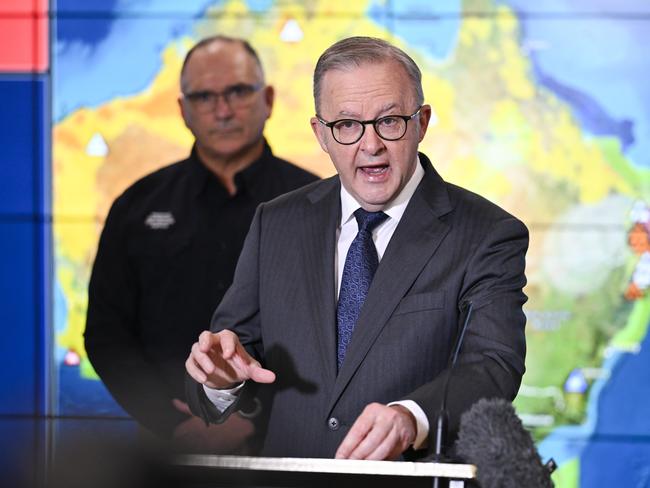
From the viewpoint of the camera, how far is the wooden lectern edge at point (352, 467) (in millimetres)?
1164

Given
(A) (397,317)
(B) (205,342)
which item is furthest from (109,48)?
(B) (205,342)

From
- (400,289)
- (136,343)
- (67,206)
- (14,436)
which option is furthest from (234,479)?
(67,206)

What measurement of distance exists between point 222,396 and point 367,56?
722 millimetres

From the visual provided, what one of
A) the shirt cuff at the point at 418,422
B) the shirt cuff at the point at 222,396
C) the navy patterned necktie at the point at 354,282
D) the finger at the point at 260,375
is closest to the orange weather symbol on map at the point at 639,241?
the navy patterned necktie at the point at 354,282

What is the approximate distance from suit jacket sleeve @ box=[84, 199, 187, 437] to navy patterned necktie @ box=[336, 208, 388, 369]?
77.2 inches

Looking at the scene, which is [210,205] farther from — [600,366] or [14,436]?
[14,436]

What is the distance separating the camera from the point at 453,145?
393 cm

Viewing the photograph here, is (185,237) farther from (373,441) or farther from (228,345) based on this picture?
(373,441)

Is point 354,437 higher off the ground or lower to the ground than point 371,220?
lower

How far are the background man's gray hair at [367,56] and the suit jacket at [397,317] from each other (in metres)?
0.22

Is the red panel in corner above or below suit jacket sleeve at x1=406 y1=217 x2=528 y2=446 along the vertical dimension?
above

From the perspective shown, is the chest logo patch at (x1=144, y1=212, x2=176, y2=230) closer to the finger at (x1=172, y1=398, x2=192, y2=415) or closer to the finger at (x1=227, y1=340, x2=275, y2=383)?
the finger at (x1=172, y1=398, x2=192, y2=415)

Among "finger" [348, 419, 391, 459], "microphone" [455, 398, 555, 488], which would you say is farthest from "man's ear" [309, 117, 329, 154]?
"microphone" [455, 398, 555, 488]

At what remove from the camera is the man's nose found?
6.40 ft
